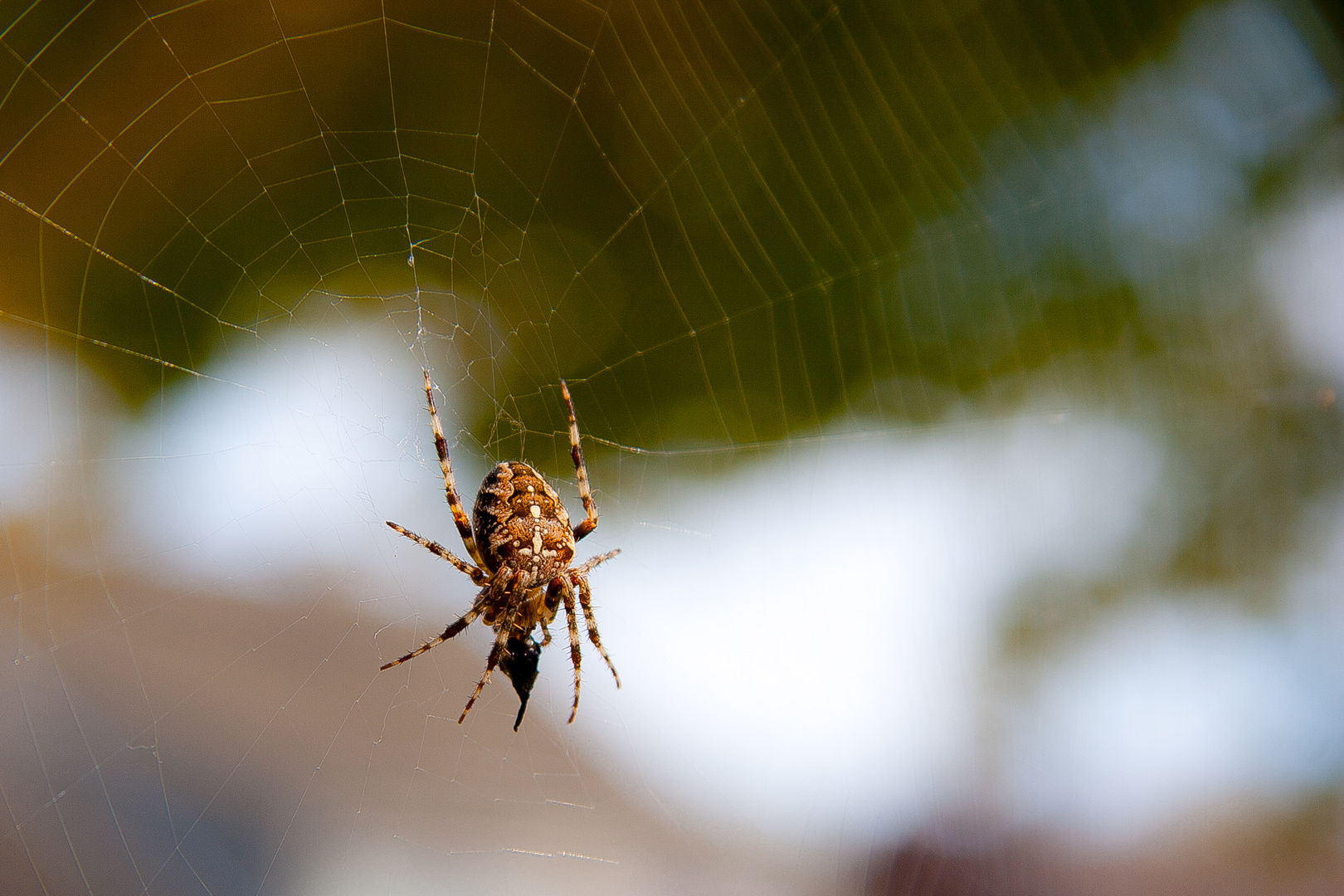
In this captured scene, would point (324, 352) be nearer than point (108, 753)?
Yes

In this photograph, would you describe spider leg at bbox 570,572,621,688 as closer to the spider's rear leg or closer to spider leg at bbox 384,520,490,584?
the spider's rear leg

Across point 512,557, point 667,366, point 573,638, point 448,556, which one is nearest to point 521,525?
point 512,557

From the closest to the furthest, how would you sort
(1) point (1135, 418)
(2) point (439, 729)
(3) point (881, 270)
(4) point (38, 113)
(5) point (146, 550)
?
(4) point (38, 113) → (5) point (146, 550) → (2) point (439, 729) → (3) point (881, 270) → (1) point (1135, 418)

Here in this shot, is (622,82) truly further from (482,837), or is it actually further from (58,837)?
(58,837)

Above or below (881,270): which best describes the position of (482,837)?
below

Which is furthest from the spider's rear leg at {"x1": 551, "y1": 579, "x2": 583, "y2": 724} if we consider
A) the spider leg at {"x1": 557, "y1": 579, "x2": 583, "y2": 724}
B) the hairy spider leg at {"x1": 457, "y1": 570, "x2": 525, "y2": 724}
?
the hairy spider leg at {"x1": 457, "y1": 570, "x2": 525, "y2": 724}

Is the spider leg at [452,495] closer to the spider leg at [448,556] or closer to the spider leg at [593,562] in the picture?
the spider leg at [448,556]

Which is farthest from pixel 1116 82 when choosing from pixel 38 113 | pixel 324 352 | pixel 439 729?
pixel 439 729
